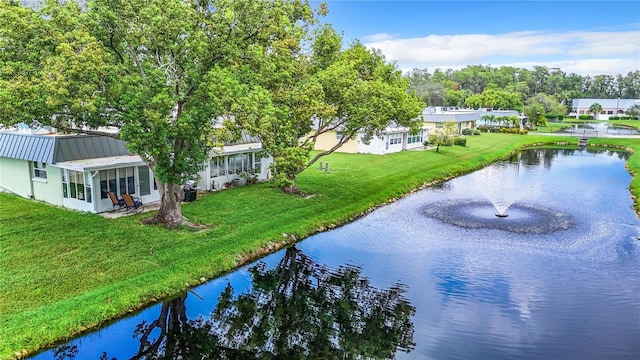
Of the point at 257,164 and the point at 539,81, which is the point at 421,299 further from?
the point at 539,81

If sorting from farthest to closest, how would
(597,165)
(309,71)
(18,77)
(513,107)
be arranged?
(513,107)
(597,165)
(309,71)
(18,77)

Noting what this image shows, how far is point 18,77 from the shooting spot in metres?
15.2

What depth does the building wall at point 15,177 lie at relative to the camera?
22.7 m

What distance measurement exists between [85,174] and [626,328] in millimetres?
19981

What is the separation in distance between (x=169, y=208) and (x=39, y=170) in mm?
7673

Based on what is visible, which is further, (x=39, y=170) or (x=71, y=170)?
(x=39, y=170)

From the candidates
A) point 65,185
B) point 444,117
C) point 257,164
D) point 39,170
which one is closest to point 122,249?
point 65,185

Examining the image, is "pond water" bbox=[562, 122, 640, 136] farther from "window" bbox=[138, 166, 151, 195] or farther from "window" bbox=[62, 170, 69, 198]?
"window" bbox=[62, 170, 69, 198]

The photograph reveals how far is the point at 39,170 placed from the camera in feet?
73.0

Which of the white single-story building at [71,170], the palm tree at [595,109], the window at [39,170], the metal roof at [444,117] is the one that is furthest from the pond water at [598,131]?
the window at [39,170]

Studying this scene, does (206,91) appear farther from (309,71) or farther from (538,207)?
(538,207)

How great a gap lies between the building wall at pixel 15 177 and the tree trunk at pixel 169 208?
A: 7.67 meters

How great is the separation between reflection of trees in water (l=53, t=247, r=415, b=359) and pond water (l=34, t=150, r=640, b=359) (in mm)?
47

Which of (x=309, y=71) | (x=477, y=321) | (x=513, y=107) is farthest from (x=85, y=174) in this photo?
(x=513, y=107)
